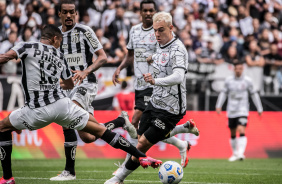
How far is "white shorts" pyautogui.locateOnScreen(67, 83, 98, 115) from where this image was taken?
8.82 m

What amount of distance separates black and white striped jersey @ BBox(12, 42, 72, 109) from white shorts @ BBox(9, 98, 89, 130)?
3.1 inches

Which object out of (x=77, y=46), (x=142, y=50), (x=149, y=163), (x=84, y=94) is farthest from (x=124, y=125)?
(x=149, y=163)

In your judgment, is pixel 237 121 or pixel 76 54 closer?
pixel 76 54

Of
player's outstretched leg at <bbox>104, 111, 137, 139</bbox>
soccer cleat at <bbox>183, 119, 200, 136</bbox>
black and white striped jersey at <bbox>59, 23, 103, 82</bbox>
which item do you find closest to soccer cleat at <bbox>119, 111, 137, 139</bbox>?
player's outstretched leg at <bbox>104, 111, 137, 139</bbox>

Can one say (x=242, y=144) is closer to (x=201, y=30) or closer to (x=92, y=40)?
(x=201, y=30)

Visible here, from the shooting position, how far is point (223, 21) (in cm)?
2133

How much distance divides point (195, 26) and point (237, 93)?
5982 millimetres

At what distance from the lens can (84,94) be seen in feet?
29.1

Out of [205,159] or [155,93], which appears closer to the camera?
[155,93]

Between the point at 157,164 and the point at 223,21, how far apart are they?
1503cm

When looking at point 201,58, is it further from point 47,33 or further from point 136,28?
point 47,33

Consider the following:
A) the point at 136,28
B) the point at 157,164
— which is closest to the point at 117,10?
the point at 136,28

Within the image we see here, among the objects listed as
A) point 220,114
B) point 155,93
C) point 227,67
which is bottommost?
point 220,114

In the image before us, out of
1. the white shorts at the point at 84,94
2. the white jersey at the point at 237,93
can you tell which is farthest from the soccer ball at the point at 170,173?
the white jersey at the point at 237,93
